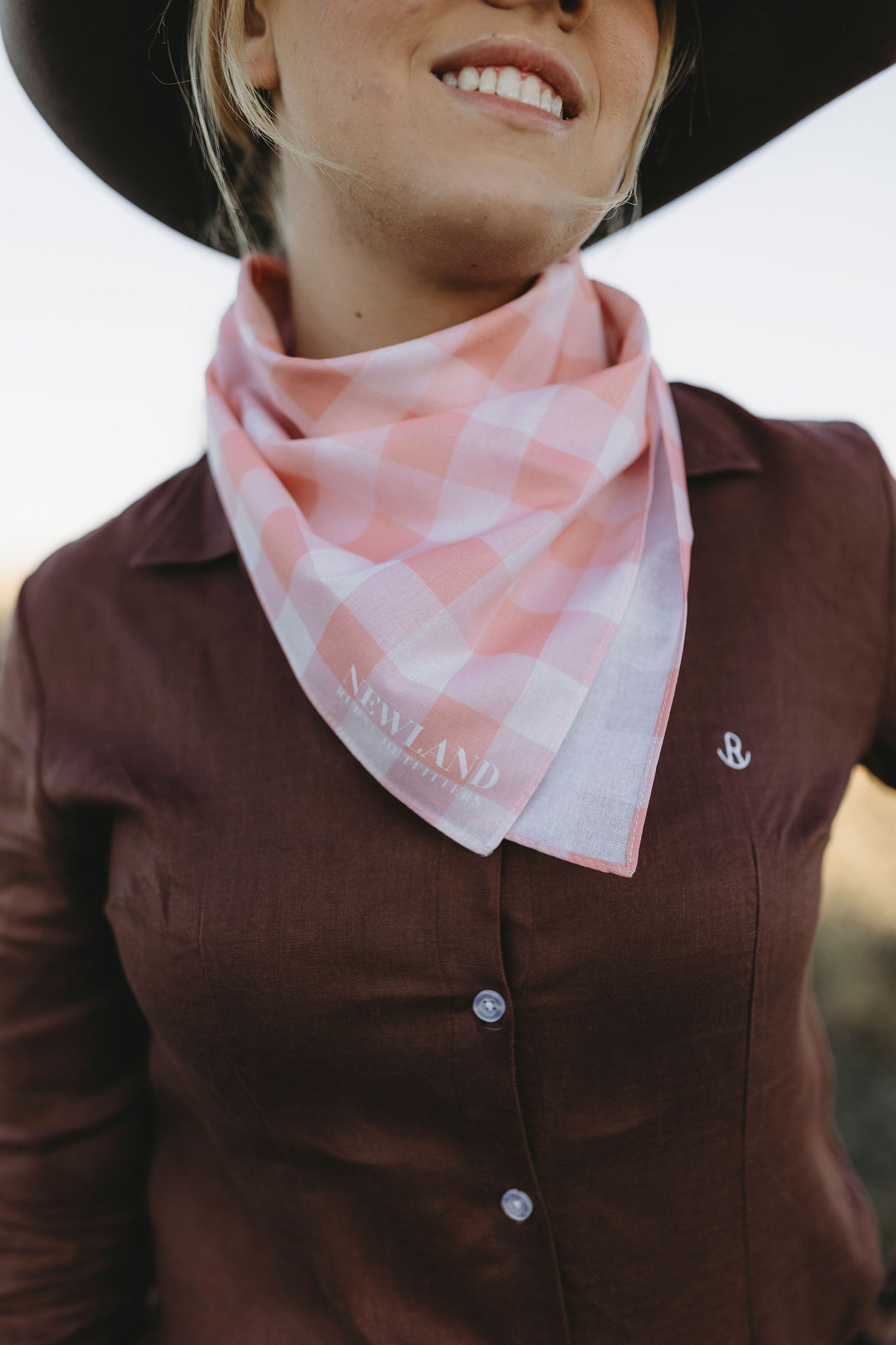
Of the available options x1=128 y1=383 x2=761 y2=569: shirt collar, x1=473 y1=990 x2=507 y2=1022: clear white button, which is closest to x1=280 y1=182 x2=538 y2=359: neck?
x1=128 y1=383 x2=761 y2=569: shirt collar

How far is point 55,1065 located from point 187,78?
4.66 ft

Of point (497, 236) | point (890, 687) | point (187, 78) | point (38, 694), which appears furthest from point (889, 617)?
point (187, 78)

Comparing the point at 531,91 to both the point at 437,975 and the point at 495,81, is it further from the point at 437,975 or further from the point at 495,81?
the point at 437,975

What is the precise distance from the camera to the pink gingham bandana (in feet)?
3.23

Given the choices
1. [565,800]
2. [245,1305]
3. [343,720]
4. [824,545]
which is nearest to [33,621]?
[343,720]

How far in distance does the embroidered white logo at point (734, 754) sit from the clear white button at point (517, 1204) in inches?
20.7

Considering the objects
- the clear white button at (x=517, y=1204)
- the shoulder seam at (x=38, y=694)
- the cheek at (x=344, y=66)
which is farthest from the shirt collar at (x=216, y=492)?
the clear white button at (x=517, y=1204)

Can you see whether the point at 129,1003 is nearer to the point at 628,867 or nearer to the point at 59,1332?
the point at 59,1332

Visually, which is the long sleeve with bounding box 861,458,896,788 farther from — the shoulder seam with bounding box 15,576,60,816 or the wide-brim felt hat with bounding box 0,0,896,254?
the shoulder seam with bounding box 15,576,60,816

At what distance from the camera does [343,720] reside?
1042 millimetres

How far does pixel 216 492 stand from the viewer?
133cm

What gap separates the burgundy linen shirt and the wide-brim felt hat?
0.44m

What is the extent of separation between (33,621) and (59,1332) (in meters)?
0.98

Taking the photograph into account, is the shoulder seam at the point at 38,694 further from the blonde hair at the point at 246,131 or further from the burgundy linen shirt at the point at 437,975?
the blonde hair at the point at 246,131
